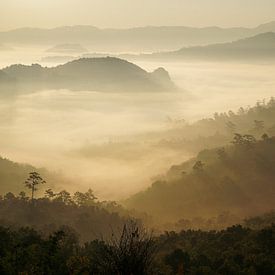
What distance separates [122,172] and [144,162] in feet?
41.8

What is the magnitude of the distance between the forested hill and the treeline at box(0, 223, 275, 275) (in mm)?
56572

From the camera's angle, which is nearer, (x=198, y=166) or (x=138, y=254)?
(x=138, y=254)

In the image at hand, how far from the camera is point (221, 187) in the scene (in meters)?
125

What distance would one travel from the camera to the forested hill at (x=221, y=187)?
387ft

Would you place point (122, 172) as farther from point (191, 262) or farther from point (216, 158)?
point (191, 262)

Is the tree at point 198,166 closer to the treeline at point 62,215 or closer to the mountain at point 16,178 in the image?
the treeline at point 62,215

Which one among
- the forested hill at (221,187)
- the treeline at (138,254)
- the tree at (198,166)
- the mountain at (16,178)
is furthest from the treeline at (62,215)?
the treeline at (138,254)

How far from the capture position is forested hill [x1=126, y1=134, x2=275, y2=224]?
118m

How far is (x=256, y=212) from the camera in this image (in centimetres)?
11531

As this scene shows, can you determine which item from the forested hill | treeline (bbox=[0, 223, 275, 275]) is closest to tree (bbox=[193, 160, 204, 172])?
the forested hill

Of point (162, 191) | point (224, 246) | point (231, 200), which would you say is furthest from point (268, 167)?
point (224, 246)

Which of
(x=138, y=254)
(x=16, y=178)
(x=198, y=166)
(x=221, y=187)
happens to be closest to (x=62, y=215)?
(x=198, y=166)

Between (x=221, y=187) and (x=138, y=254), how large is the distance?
114 meters

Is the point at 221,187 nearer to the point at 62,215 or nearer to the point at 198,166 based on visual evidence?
the point at 198,166
